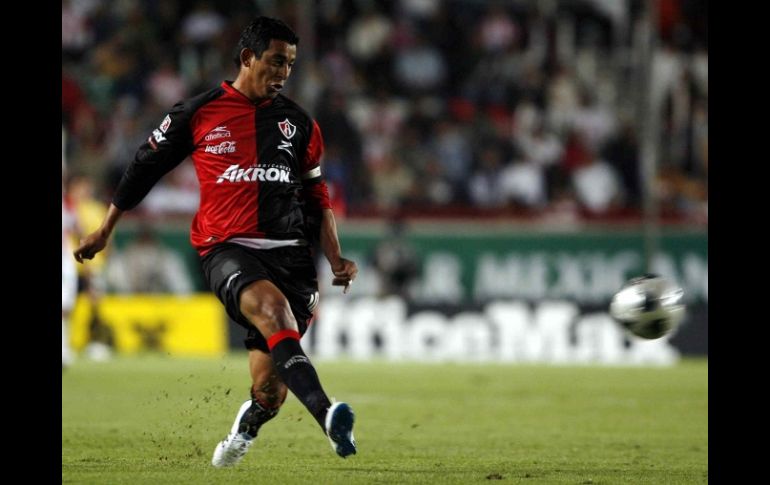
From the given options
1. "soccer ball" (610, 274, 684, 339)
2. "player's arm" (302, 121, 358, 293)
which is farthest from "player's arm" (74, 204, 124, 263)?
"soccer ball" (610, 274, 684, 339)

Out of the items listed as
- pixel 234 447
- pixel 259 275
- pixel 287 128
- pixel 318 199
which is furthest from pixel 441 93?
pixel 259 275

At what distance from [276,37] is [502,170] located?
45.6 feet

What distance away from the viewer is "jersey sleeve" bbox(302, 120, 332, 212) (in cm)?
726

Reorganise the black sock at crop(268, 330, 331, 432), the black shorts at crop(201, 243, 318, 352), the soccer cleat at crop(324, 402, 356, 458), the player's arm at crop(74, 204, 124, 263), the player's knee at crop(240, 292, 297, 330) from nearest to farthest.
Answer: the soccer cleat at crop(324, 402, 356, 458)
the black sock at crop(268, 330, 331, 432)
the player's knee at crop(240, 292, 297, 330)
the black shorts at crop(201, 243, 318, 352)
the player's arm at crop(74, 204, 124, 263)

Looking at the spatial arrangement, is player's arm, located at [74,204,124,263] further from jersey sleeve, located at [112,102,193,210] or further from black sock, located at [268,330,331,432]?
black sock, located at [268,330,331,432]

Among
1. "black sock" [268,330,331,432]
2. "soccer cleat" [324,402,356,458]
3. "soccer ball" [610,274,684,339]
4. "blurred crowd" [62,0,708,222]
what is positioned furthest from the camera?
"blurred crowd" [62,0,708,222]

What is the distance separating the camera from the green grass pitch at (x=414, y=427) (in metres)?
7.14

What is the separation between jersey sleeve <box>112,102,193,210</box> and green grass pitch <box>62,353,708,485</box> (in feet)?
4.88

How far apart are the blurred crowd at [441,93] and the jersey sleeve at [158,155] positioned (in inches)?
464

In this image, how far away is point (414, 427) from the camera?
32.1 feet

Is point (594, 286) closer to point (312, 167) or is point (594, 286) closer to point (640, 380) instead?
point (640, 380)
